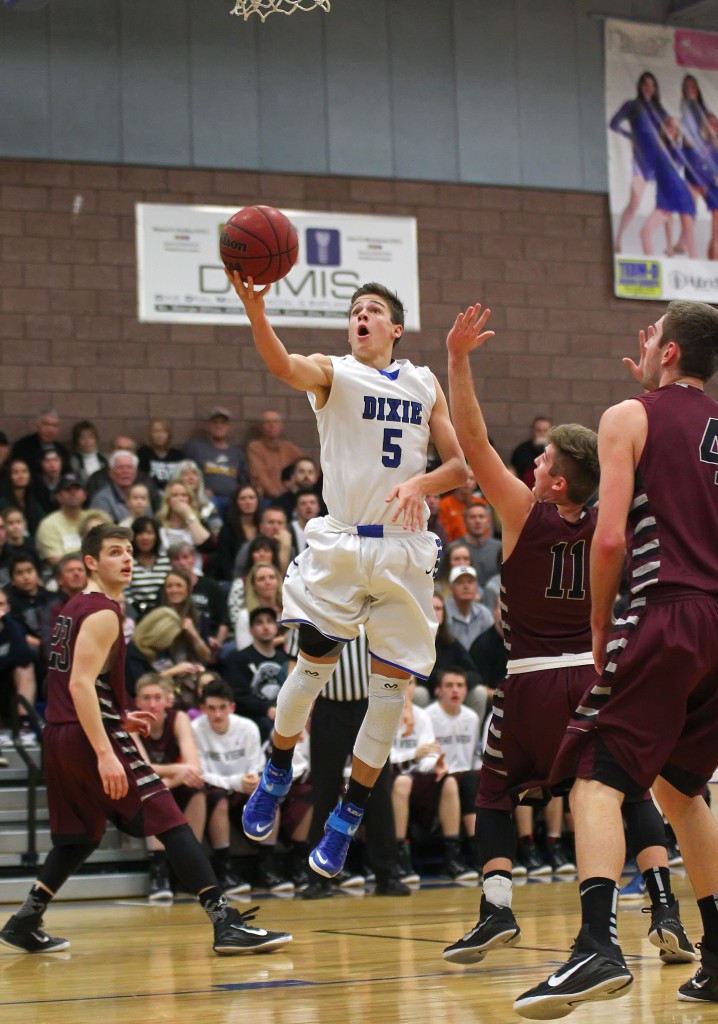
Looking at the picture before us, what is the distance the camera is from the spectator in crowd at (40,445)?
43.5 feet

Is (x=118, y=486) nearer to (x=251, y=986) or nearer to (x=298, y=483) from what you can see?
(x=298, y=483)

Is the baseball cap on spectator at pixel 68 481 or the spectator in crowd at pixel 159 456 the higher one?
the spectator in crowd at pixel 159 456

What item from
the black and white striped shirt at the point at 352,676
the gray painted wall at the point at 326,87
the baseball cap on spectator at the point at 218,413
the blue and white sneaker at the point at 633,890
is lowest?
the blue and white sneaker at the point at 633,890

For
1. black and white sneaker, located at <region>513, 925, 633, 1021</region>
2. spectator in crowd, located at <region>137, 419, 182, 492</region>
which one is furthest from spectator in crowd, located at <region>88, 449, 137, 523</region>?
black and white sneaker, located at <region>513, 925, 633, 1021</region>

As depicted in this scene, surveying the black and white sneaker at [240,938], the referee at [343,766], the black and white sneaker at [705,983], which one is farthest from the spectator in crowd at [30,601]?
the black and white sneaker at [705,983]

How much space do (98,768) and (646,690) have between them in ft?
10.2

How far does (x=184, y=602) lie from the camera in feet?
35.7

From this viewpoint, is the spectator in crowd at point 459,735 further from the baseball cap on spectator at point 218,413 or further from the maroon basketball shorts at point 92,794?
the baseball cap on spectator at point 218,413

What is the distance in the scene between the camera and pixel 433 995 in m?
5.01

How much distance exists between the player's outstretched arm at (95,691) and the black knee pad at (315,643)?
1.07m

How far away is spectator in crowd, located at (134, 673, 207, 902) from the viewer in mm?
9109

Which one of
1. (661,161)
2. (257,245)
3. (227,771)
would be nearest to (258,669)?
(227,771)

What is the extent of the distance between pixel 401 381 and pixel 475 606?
6.07 meters

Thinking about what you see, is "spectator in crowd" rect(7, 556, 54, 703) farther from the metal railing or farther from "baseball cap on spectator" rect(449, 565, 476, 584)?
"baseball cap on spectator" rect(449, 565, 476, 584)
